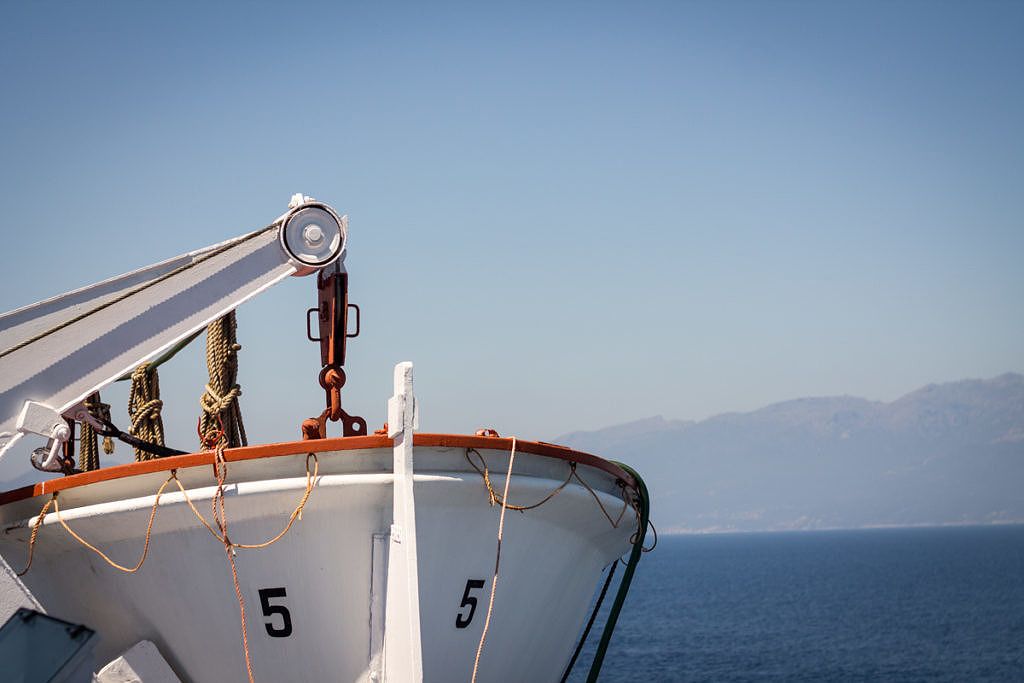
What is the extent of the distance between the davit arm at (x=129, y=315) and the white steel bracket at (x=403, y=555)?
75.8 inches

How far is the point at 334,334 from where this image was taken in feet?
31.9

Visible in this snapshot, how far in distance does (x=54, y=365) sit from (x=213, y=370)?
2.31 metres

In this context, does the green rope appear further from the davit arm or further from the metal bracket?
the metal bracket

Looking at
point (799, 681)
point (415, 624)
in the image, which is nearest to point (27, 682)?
point (415, 624)

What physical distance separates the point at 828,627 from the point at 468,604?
67.7 meters

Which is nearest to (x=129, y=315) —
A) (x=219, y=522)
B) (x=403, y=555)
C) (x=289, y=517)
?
(x=219, y=522)

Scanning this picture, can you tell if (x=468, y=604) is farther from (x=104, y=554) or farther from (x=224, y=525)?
(x=104, y=554)

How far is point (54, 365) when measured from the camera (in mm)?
8469

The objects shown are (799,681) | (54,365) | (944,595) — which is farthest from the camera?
(944,595)

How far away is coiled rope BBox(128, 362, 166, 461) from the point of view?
12648 mm

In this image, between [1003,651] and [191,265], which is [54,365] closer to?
[191,265]

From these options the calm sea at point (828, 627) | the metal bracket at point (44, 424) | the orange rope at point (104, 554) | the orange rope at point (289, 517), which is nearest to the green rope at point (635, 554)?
the orange rope at point (289, 517)

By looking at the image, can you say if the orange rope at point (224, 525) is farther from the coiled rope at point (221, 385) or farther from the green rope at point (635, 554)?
the green rope at point (635, 554)

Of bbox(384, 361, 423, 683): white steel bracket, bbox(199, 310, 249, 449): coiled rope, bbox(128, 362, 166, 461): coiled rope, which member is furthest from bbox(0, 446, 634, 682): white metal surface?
bbox(128, 362, 166, 461): coiled rope
